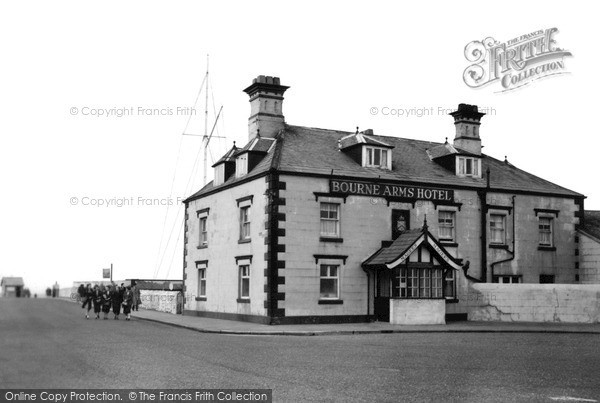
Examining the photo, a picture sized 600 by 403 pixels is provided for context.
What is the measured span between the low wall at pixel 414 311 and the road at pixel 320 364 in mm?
5791

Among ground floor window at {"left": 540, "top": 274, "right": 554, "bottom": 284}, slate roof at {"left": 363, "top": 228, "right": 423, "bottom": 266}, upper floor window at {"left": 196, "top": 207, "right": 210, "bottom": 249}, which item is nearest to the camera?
slate roof at {"left": 363, "top": 228, "right": 423, "bottom": 266}

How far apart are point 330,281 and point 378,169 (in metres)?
5.60

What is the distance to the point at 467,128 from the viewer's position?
126ft

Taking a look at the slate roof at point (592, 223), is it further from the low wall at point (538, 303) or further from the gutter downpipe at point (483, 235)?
the gutter downpipe at point (483, 235)

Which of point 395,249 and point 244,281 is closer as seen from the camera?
point 395,249

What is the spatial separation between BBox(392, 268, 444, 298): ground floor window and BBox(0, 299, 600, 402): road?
21.7ft

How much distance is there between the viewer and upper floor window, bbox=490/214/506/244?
34.8m

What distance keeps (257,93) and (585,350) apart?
19894 millimetres

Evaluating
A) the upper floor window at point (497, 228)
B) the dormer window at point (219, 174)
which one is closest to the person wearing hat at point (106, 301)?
the dormer window at point (219, 174)

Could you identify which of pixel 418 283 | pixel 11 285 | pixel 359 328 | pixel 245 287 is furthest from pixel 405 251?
pixel 11 285

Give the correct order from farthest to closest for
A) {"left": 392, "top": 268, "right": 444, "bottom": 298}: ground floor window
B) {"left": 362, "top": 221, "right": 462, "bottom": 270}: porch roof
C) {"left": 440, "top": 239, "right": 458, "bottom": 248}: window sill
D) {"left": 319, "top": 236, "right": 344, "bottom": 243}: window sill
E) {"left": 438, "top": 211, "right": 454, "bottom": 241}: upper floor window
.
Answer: {"left": 438, "top": 211, "right": 454, "bottom": 241}: upper floor window → {"left": 440, "top": 239, "right": 458, "bottom": 248}: window sill → {"left": 392, "top": 268, "right": 444, "bottom": 298}: ground floor window → {"left": 319, "top": 236, "right": 344, "bottom": 243}: window sill → {"left": 362, "top": 221, "right": 462, "bottom": 270}: porch roof

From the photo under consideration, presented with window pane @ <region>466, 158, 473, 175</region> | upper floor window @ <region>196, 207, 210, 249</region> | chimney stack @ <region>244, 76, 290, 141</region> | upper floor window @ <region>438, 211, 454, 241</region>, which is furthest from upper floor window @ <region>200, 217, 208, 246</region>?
window pane @ <region>466, 158, 473, 175</region>

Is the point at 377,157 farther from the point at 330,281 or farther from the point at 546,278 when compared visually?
the point at 546,278

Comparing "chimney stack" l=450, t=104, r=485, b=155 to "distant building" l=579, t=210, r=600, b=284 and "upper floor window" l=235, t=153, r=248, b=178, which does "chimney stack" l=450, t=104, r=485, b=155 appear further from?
"upper floor window" l=235, t=153, r=248, b=178
